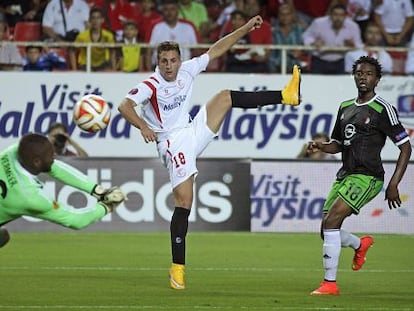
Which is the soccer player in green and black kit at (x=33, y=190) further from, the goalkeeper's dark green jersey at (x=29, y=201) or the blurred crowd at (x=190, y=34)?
the blurred crowd at (x=190, y=34)

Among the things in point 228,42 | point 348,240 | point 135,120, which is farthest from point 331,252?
point 228,42

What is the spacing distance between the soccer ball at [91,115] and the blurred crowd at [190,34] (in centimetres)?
725

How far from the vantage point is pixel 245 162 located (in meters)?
19.2

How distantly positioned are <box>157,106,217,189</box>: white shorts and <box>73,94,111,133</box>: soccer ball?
812mm

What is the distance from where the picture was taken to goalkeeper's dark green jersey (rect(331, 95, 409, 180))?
1159 centimetres

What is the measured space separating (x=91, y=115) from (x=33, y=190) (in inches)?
115

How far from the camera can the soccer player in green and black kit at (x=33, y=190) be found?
31.8ft

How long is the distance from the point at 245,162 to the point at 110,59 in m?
3.06

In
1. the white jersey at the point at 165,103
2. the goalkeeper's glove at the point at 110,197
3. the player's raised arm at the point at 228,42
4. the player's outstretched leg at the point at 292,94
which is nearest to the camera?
the goalkeeper's glove at the point at 110,197

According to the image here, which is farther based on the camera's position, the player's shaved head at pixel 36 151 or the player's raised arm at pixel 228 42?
the player's raised arm at pixel 228 42

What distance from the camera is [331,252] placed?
11.4 meters

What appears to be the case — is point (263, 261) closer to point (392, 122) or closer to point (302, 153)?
point (392, 122)

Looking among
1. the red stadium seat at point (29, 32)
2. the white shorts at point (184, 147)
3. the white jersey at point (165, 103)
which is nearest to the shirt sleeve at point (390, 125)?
the white shorts at point (184, 147)

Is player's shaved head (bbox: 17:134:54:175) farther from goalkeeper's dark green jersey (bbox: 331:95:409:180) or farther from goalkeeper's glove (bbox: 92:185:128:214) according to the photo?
goalkeeper's dark green jersey (bbox: 331:95:409:180)
